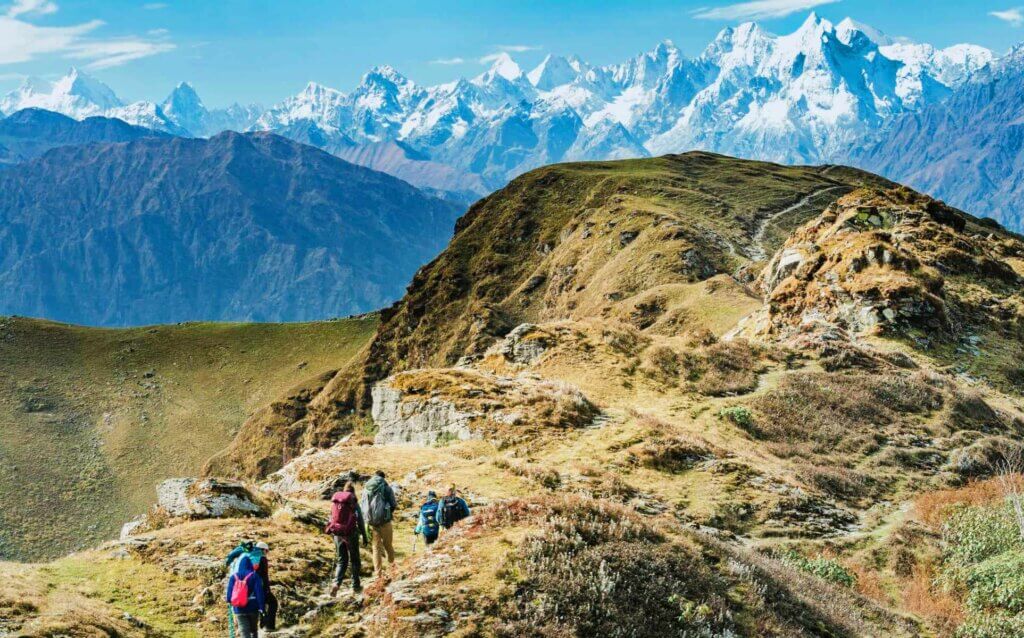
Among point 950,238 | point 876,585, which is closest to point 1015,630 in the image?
point 876,585

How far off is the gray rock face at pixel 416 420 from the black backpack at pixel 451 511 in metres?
12.4

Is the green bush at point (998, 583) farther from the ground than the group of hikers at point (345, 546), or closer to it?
closer to it

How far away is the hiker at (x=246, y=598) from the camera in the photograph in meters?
12.2

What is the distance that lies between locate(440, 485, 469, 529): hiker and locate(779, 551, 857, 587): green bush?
8.50 meters

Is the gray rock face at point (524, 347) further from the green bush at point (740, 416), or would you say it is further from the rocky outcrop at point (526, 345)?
the green bush at point (740, 416)

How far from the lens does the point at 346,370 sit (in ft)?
424

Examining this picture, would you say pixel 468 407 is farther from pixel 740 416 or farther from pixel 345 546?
pixel 345 546

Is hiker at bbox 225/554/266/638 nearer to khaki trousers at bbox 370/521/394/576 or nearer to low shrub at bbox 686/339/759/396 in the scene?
khaki trousers at bbox 370/521/394/576

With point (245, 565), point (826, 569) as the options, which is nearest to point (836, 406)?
point (826, 569)

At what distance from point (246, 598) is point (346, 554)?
309 centimetres

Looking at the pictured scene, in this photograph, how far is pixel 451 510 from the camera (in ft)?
54.9

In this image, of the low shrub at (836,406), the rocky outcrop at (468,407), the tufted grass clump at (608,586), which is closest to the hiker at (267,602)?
the tufted grass clump at (608,586)

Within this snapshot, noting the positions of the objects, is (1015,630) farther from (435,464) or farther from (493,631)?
(435,464)

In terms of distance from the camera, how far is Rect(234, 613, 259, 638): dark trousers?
1220 cm
